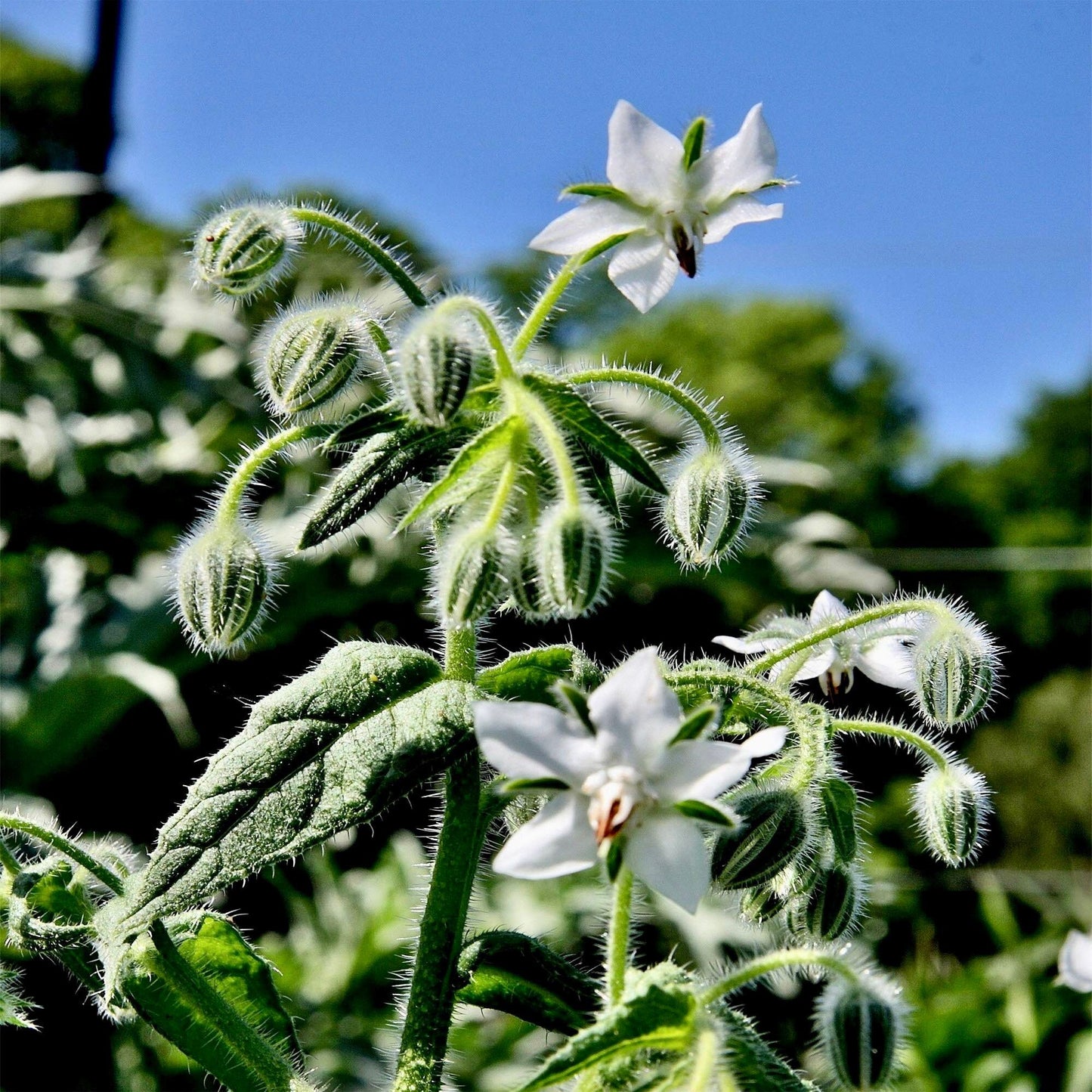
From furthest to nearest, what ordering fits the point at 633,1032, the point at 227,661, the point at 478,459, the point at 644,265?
the point at 227,661 < the point at 644,265 < the point at 478,459 < the point at 633,1032

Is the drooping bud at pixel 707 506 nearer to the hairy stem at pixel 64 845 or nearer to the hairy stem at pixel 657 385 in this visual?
the hairy stem at pixel 657 385

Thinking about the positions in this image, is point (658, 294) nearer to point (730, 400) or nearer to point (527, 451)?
point (527, 451)

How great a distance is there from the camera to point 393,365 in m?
0.79

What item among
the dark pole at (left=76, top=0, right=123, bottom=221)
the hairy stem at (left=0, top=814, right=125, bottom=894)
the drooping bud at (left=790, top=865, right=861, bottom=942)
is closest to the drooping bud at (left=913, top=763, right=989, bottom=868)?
the drooping bud at (left=790, top=865, right=861, bottom=942)

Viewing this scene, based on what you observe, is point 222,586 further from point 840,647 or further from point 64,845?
point 840,647

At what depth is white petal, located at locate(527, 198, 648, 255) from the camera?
0.82 meters

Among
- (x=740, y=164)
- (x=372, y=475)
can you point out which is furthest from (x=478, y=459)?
(x=740, y=164)

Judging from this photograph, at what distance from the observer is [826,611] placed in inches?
35.5

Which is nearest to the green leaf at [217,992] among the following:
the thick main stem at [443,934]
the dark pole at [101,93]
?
the thick main stem at [443,934]

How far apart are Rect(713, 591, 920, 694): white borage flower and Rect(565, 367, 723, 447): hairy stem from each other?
5.5 inches

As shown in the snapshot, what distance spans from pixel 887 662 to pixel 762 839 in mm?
232

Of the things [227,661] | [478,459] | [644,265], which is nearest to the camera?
[478,459]

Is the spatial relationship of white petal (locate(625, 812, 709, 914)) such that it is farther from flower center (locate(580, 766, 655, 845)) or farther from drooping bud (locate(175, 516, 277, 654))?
drooping bud (locate(175, 516, 277, 654))

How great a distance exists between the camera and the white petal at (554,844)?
0.64m
